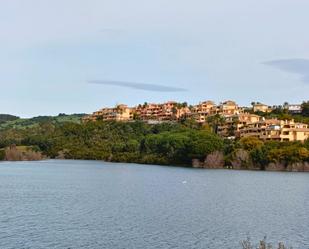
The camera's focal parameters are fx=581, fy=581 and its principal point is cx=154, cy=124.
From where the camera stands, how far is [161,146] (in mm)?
146000

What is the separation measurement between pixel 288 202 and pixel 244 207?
724cm

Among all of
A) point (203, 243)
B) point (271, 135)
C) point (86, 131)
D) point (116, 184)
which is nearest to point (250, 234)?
point (203, 243)

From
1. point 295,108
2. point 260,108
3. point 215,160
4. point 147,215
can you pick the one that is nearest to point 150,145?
point 215,160

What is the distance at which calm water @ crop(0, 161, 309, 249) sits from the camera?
3531 centimetres

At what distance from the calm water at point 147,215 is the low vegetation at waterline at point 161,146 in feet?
147

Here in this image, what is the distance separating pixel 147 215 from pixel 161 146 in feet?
330

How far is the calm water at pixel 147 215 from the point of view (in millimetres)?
35312

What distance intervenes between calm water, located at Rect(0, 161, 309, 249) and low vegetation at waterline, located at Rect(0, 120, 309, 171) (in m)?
44.9

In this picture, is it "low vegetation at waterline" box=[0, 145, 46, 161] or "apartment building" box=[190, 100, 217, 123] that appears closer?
"low vegetation at waterline" box=[0, 145, 46, 161]

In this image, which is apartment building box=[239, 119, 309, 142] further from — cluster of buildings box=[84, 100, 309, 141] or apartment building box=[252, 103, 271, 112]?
apartment building box=[252, 103, 271, 112]

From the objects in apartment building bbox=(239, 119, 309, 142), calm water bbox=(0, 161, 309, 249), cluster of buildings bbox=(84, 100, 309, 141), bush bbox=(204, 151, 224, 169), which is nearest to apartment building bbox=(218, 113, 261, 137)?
cluster of buildings bbox=(84, 100, 309, 141)

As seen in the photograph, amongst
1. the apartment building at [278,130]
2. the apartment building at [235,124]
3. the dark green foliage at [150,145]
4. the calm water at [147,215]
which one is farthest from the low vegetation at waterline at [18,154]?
the calm water at [147,215]

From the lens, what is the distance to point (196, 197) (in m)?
61.3

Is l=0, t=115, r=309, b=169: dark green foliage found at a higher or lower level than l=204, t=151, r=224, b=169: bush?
higher
